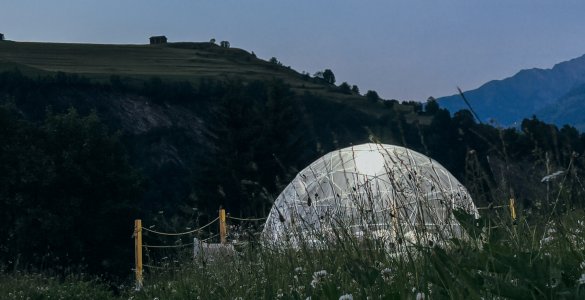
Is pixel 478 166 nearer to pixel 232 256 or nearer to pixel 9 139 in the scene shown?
pixel 232 256

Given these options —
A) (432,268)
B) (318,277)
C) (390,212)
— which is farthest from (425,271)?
(390,212)

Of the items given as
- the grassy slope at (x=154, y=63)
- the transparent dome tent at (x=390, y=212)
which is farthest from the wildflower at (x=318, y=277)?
the grassy slope at (x=154, y=63)

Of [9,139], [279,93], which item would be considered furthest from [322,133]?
[9,139]

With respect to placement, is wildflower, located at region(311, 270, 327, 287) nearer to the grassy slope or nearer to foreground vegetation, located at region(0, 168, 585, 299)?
foreground vegetation, located at region(0, 168, 585, 299)

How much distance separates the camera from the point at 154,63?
526 ft

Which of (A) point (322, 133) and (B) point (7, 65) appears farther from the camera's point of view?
(B) point (7, 65)

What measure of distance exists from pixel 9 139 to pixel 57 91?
73472 mm

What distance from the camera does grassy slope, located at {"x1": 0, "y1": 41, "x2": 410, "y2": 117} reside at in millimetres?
137625

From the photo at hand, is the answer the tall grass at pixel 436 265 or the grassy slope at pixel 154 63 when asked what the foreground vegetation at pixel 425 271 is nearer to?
the tall grass at pixel 436 265

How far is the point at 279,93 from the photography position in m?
66.9

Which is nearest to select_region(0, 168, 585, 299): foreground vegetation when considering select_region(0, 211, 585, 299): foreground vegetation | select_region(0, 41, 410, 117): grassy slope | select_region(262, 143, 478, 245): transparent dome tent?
select_region(0, 211, 585, 299): foreground vegetation

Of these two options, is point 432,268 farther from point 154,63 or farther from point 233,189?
point 154,63

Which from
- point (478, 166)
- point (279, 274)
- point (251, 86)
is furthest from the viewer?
point (251, 86)

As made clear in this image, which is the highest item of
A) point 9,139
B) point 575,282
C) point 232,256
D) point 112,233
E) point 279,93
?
point 279,93
